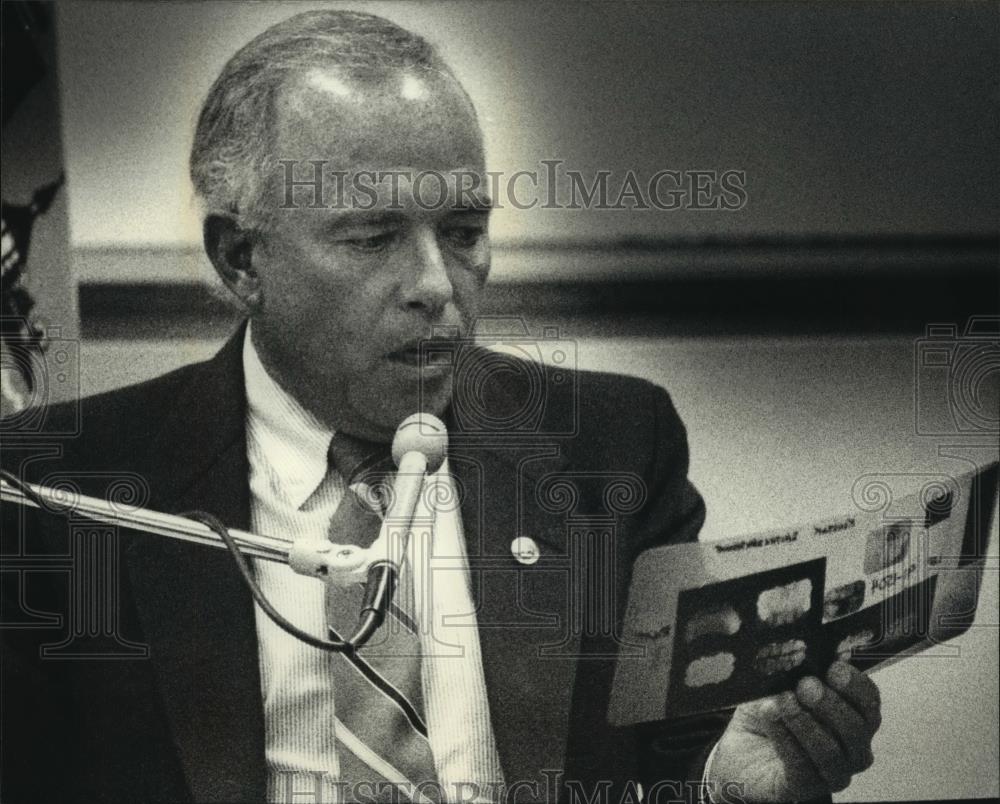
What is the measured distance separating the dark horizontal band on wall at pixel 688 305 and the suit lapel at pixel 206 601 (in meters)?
0.14

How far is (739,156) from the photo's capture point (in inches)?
109

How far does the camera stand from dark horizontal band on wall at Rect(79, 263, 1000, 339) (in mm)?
2678

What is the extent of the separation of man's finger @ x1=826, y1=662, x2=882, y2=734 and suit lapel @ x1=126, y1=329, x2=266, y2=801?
1.12 metres

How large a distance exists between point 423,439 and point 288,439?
0.28m

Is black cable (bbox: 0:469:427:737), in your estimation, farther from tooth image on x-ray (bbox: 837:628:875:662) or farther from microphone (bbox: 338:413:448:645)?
tooth image on x-ray (bbox: 837:628:875:662)

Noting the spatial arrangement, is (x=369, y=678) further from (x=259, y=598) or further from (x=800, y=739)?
(x=800, y=739)

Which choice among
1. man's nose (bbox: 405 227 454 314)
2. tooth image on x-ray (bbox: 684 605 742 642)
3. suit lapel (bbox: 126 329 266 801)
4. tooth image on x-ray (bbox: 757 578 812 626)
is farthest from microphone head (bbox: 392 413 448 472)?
tooth image on x-ray (bbox: 757 578 812 626)

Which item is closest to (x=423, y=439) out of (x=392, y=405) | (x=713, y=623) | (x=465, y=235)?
(x=392, y=405)

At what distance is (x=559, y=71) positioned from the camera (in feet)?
8.96

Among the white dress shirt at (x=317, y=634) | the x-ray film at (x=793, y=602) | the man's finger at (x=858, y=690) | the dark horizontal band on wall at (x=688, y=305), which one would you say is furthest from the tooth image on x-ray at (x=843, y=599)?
the white dress shirt at (x=317, y=634)

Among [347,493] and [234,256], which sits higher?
[234,256]

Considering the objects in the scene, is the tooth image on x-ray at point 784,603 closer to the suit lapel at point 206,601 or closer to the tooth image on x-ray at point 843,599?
the tooth image on x-ray at point 843,599

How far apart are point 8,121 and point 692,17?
136 cm

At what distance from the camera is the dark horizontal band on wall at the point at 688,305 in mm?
2678
